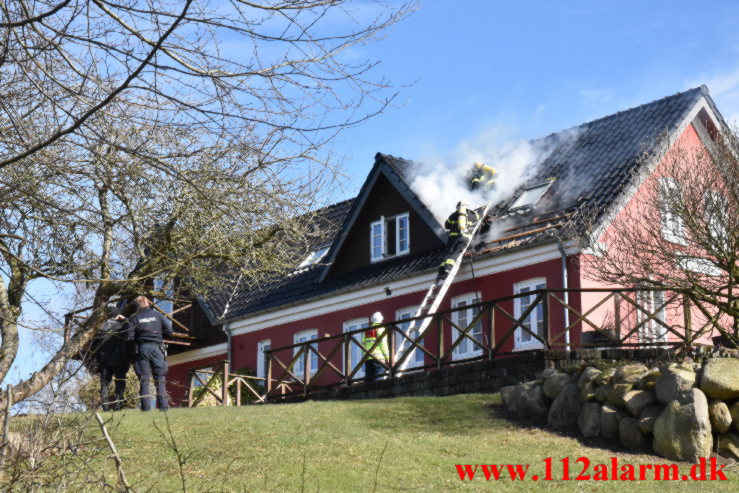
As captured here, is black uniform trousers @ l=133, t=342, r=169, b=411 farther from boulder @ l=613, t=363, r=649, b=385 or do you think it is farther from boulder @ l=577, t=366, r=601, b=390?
boulder @ l=613, t=363, r=649, b=385

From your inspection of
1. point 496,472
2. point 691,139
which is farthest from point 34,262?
point 691,139

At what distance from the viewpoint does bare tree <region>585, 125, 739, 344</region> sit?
1672cm

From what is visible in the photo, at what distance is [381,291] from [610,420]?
12837 millimetres

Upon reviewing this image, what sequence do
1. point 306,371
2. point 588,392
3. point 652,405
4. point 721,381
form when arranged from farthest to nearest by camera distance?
point 306,371 < point 588,392 < point 652,405 < point 721,381

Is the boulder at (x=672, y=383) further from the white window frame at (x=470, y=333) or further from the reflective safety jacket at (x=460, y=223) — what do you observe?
the reflective safety jacket at (x=460, y=223)

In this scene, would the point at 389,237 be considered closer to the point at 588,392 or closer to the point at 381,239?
the point at 381,239

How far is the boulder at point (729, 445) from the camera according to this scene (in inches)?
542

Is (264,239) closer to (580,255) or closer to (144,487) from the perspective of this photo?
(144,487)

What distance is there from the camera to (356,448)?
1362 centimetres

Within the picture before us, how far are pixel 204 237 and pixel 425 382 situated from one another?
6.33m

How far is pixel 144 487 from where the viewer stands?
11477 millimetres

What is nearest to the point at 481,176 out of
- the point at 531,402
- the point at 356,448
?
the point at 531,402

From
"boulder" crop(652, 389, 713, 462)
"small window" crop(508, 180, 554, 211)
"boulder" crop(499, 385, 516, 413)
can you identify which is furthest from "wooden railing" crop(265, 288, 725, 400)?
"boulder" crop(652, 389, 713, 462)

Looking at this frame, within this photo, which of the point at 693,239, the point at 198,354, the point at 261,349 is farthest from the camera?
the point at 198,354
